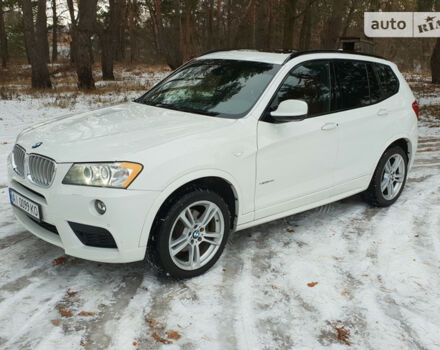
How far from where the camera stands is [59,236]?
149 inches

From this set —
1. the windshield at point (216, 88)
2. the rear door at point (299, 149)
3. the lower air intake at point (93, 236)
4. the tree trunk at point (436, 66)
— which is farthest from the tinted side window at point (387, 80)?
the tree trunk at point (436, 66)

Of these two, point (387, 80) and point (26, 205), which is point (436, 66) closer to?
point (387, 80)

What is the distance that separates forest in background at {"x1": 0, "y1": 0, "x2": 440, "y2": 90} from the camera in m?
16.9

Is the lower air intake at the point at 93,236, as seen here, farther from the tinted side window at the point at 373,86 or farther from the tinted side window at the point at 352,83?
the tinted side window at the point at 373,86

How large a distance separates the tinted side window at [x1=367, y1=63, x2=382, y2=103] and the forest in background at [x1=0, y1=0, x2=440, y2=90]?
1194mm

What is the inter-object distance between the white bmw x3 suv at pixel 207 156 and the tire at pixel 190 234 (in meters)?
0.01

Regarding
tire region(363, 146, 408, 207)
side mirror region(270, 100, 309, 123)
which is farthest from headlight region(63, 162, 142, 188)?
tire region(363, 146, 408, 207)

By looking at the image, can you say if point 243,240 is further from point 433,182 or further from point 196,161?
point 433,182

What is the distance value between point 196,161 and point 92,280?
1342mm

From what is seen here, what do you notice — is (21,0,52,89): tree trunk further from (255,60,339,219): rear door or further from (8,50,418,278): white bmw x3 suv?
(255,60,339,219): rear door

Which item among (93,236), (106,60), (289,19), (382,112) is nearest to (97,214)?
(93,236)

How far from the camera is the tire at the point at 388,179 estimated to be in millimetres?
5777

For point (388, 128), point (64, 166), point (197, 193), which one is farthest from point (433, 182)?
point (64, 166)

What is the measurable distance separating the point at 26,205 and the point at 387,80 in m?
4.30
